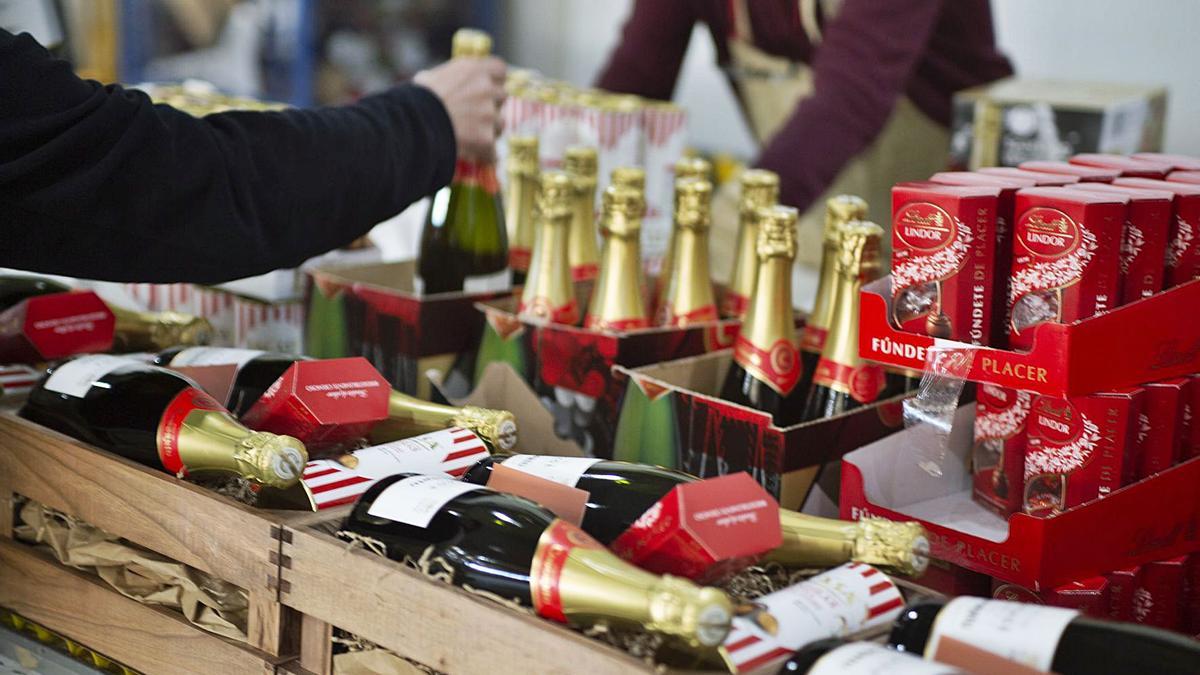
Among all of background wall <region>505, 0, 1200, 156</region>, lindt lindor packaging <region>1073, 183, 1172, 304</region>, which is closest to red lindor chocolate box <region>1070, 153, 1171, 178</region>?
lindt lindor packaging <region>1073, 183, 1172, 304</region>

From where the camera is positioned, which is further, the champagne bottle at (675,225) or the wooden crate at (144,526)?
the champagne bottle at (675,225)

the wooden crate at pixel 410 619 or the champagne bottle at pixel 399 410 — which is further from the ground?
the champagne bottle at pixel 399 410

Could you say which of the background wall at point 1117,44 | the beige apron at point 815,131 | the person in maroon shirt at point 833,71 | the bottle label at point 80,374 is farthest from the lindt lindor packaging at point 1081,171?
the background wall at point 1117,44

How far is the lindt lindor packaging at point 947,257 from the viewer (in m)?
0.88

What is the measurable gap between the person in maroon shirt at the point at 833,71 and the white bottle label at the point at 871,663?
5.22 feet

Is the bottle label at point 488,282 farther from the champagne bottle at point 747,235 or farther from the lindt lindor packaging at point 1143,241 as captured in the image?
the lindt lindor packaging at point 1143,241

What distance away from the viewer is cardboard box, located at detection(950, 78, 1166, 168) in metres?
1.94

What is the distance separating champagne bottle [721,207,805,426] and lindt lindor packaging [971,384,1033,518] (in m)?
0.26

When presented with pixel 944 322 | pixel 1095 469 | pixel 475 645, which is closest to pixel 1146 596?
pixel 1095 469

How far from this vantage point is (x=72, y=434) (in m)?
1.03

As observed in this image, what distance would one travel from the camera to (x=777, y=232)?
1167 millimetres

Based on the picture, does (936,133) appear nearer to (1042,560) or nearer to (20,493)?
(1042,560)

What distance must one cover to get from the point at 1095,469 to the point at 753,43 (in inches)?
76.9

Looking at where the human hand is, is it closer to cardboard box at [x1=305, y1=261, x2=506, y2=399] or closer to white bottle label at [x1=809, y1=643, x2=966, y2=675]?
cardboard box at [x1=305, y1=261, x2=506, y2=399]
